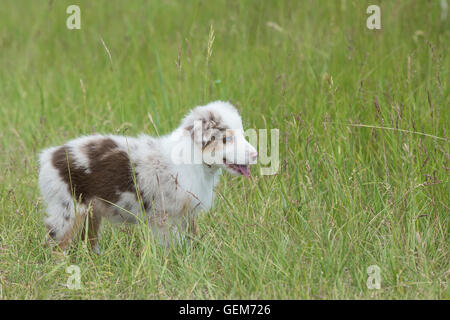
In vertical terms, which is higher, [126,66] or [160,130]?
[126,66]

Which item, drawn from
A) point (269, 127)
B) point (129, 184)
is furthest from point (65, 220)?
point (269, 127)

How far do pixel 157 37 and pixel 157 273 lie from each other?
4520mm

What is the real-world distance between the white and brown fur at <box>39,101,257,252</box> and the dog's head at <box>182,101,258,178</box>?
13mm

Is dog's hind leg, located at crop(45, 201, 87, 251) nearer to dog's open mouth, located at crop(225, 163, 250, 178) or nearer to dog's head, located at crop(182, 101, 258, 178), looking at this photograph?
dog's head, located at crop(182, 101, 258, 178)

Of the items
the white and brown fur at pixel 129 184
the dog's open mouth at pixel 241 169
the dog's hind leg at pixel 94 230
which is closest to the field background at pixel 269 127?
the dog's hind leg at pixel 94 230

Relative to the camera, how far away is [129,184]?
4.51 meters

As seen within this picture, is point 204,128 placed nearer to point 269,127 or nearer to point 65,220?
point 65,220

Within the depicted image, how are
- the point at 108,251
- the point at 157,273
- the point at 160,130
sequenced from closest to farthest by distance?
the point at 157,273, the point at 108,251, the point at 160,130

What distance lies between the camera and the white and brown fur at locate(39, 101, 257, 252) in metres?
4.45

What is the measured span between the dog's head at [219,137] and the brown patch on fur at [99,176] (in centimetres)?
55

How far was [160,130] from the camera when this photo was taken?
19.1 feet

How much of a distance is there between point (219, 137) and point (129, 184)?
749mm
